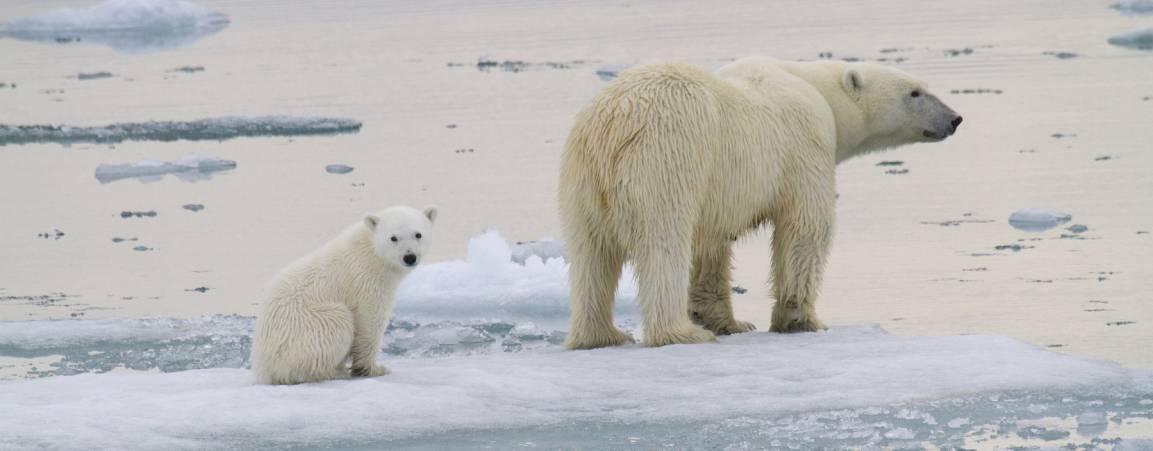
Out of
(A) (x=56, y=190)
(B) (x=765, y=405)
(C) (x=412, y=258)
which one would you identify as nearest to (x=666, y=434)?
(B) (x=765, y=405)

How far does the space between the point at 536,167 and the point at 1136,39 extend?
31.5 ft

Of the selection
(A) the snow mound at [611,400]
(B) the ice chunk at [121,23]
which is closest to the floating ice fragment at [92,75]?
(B) the ice chunk at [121,23]

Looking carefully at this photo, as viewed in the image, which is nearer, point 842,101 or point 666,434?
point 666,434

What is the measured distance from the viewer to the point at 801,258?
8727mm

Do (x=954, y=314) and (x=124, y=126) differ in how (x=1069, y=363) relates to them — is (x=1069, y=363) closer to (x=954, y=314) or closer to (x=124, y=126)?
(x=954, y=314)

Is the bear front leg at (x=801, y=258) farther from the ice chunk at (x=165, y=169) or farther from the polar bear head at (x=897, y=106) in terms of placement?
the ice chunk at (x=165, y=169)

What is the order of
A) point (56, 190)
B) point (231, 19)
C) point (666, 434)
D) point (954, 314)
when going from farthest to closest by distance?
1. point (231, 19)
2. point (56, 190)
3. point (954, 314)
4. point (666, 434)

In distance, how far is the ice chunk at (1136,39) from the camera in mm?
21469

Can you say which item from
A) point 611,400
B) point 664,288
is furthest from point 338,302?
point 664,288

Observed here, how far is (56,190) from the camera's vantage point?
15.0 meters

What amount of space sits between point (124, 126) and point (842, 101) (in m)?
10.7

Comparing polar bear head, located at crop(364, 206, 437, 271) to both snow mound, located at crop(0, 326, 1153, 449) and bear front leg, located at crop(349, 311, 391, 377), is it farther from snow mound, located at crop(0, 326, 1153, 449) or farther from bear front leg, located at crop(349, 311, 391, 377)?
snow mound, located at crop(0, 326, 1153, 449)

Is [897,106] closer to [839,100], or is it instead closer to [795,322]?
[839,100]

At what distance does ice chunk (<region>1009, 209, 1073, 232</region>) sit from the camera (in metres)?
11.9
